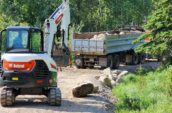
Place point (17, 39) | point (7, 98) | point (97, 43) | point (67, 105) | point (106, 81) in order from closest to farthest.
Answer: point (7, 98) < point (17, 39) < point (67, 105) < point (106, 81) < point (97, 43)

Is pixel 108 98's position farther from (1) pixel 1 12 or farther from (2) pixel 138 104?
(1) pixel 1 12

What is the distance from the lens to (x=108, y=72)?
23828 mm

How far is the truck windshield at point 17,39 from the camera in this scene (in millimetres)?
14922

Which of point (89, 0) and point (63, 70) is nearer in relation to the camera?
point (63, 70)

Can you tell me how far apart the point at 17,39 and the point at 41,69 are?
132cm

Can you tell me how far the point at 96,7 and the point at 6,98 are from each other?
3510cm

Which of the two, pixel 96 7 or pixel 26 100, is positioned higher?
pixel 96 7

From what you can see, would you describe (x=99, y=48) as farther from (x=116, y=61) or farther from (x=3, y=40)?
(x=3, y=40)

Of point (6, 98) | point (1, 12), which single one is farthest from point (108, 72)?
point (1, 12)

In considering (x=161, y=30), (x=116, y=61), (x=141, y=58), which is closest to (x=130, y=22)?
(x=141, y=58)

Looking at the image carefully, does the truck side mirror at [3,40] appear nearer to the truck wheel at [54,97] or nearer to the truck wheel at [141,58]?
the truck wheel at [54,97]

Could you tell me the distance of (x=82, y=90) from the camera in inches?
653

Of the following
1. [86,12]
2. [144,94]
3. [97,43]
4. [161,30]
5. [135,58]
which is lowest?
[144,94]

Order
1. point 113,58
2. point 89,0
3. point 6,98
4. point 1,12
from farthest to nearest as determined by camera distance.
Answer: point 89,0
point 1,12
point 113,58
point 6,98
